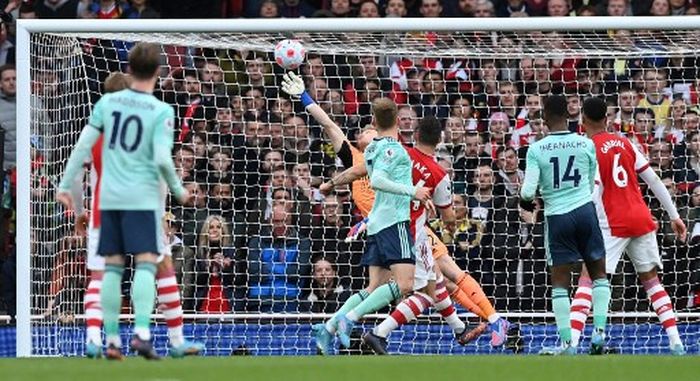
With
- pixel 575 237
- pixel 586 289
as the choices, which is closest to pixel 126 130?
pixel 575 237

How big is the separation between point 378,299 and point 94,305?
3.18 m

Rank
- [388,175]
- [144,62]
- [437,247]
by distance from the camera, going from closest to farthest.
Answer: [144,62] → [388,175] → [437,247]

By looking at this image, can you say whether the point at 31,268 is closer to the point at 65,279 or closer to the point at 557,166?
the point at 65,279

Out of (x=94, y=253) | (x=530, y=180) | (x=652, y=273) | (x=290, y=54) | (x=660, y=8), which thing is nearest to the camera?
(x=94, y=253)

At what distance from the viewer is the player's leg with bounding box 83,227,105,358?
441 inches

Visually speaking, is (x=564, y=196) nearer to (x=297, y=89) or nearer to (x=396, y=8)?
(x=297, y=89)

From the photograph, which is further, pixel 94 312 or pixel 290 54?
pixel 290 54

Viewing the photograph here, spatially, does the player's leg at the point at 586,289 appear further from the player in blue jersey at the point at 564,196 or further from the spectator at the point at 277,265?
the spectator at the point at 277,265

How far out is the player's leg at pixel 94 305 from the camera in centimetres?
1120

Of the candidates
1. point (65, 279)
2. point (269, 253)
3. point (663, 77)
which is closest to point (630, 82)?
point (663, 77)

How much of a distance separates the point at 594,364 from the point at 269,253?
20.4 ft

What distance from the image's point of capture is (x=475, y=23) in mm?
15359

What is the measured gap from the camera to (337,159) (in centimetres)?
1719

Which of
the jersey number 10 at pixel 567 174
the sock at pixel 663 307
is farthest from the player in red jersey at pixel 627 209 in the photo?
the jersey number 10 at pixel 567 174
